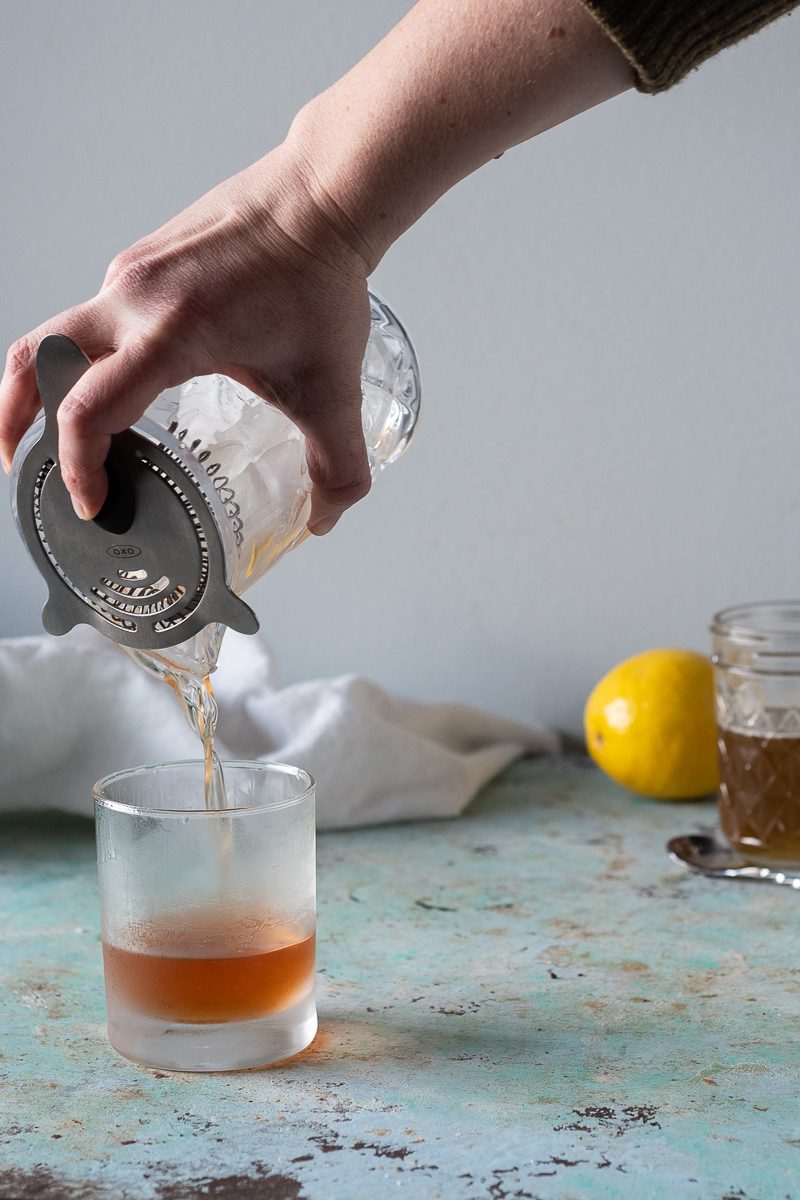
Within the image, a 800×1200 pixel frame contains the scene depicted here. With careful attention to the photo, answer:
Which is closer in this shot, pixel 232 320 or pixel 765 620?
pixel 232 320

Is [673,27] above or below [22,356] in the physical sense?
above

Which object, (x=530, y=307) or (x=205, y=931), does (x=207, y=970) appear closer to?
(x=205, y=931)

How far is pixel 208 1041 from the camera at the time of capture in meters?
0.67

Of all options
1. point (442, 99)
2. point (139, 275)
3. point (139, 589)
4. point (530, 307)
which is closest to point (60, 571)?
point (139, 589)

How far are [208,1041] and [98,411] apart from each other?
314 millimetres

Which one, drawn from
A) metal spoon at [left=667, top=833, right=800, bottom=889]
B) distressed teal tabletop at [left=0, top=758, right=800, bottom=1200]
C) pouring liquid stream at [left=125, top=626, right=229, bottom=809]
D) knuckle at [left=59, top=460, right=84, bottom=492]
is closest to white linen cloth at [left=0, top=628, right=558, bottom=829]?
distressed teal tabletop at [left=0, top=758, right=800, bottom=1200]

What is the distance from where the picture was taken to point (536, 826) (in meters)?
1.12

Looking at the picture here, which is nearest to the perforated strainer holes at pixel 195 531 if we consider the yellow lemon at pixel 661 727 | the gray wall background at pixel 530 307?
the yellow lemon at pixel 661 727

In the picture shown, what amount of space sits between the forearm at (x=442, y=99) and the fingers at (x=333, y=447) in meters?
0.07

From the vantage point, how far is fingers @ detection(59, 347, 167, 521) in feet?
1.93

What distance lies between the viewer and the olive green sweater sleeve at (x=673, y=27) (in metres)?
0.58

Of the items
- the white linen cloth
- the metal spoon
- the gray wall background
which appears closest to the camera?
the metal spoon

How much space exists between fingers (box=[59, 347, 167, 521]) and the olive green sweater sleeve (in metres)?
0.25

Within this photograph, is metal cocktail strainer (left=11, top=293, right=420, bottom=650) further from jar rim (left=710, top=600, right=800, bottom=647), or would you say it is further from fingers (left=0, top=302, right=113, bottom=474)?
jar rim (left=710, top=600, right=800, bottom=647)
